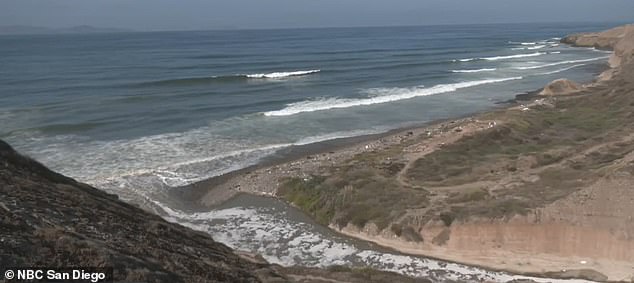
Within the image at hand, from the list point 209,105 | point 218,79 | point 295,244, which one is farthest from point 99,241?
point 218,79

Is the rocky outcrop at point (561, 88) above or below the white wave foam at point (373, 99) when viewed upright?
above

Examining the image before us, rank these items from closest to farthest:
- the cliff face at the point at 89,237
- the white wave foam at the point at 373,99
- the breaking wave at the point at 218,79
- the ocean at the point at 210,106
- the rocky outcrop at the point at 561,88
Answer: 1. the cliff face at the point at 89,237
2. the ocean at the point at 210,106
3. the white wave foam at the point at 373,99
4. the rocky outcrop at the point at 561,88
5. the breaking wave at the point at 218,79

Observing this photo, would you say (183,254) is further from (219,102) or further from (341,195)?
(219,102)

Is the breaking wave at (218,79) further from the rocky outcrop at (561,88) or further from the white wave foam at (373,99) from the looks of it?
the rocky outcrop at (561,88)

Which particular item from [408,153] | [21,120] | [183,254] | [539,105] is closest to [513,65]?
[539,105]

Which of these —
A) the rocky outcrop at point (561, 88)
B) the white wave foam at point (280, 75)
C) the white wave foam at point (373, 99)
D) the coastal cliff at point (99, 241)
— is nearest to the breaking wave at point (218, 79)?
the white wave foam at point (280, 75)

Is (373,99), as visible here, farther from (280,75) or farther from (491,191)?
(491,191)

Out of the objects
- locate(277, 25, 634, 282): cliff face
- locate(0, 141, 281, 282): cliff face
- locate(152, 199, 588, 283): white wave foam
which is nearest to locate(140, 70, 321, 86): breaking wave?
locate(277, 25, 634, 282): cliff face
